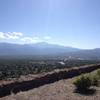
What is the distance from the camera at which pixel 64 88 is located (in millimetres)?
10500

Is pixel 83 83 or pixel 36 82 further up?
pixel 83 83

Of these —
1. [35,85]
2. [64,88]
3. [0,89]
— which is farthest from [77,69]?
[0,89]

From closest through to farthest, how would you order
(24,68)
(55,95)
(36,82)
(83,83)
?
(55,95) < (83,83) < (36,82) < (24,68)

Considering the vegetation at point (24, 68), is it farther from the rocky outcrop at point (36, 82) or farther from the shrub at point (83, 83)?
the shrub at point (83, 83)

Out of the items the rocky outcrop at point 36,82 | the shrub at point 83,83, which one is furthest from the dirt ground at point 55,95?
the rocky outcrop at point 36,82

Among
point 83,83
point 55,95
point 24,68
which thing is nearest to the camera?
point 55,95

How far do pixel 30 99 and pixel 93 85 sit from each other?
417 centimetres

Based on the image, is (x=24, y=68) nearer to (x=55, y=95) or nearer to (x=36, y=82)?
(x=36, y=82)

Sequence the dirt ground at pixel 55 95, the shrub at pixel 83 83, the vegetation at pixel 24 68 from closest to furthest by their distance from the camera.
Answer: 1. the dirt ground at pixel 55 95
2. the shrub at pixel 83 83
3. the vegetation at pixel 24 68

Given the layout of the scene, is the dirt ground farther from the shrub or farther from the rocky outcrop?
the rocky outcrop

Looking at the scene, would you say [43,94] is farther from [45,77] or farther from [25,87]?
[45,77]

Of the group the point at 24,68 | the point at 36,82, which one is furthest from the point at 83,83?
the point at 24,68

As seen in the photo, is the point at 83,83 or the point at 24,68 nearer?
the point at 83,83

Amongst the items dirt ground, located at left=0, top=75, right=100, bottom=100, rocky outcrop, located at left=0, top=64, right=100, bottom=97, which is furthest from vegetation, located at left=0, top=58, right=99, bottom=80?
dirt ground, located at left=0, top=75, right=100, bottom=100
